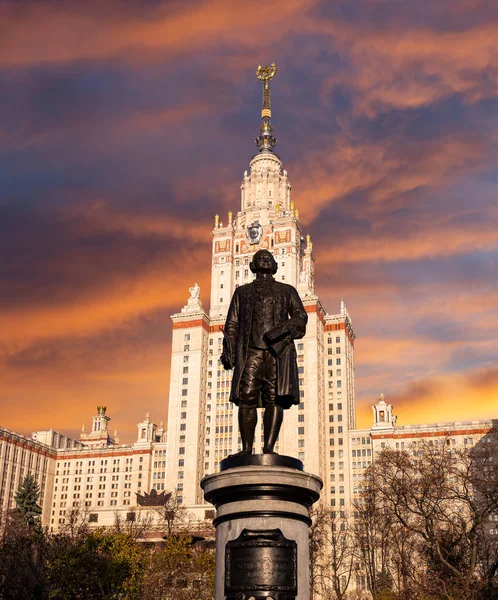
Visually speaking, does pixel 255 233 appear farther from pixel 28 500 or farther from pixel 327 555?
pixel 327 555

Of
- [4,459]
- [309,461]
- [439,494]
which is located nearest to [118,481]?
[4,459]

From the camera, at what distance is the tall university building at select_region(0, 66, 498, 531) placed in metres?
138

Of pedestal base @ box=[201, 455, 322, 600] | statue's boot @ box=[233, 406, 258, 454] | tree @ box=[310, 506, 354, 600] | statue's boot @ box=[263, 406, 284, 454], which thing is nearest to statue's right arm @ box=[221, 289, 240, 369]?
statue's boot @ box=[233, 406, 258, 454]

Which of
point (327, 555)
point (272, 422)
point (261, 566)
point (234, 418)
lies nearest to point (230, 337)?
point (272, 422)

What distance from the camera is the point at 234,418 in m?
141

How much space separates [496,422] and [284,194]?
211ft

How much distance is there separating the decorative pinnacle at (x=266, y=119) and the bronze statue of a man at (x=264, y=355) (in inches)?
6046

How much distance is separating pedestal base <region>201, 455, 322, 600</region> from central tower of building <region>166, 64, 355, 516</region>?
119 meters

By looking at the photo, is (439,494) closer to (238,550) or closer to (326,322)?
(238,550)

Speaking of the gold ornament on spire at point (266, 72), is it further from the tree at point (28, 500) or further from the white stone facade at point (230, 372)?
the tree at point (28, 500)

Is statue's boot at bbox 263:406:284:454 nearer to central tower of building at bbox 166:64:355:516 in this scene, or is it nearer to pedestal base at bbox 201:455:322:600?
pedestal base at bbox 201:455:322:600

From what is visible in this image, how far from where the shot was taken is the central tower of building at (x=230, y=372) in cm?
13775

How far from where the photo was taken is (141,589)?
4722 centimetres

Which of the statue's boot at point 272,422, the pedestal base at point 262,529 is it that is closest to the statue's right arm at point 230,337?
the statue's boot at point 272,422
